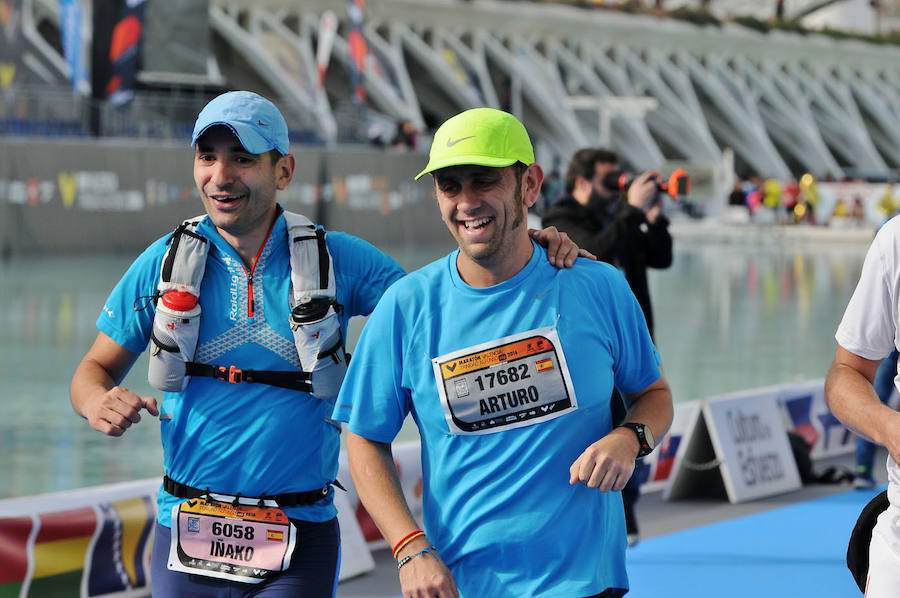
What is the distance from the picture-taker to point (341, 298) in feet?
9.82

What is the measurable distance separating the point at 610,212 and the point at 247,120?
122 inches

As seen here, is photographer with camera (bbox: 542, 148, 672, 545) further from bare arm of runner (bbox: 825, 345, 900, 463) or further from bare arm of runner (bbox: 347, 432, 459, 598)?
bare arm of runner (bbox: 347, 432, 459, 598)

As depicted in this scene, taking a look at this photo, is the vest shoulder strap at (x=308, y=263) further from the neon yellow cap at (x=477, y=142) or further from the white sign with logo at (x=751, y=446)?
the white sign with logo at (x=751, y=446)

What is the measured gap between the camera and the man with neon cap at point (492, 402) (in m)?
2.32

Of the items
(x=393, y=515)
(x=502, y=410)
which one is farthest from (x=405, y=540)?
(x=502, y=410)

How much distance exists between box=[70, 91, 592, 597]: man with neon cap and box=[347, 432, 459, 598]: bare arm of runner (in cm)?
44

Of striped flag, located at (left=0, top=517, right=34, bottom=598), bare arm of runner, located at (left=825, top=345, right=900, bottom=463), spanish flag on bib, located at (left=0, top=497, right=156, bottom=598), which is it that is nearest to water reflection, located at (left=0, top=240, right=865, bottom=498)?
spanish flag on bib, located at (left=0, top=497, right=156, bottom=598)

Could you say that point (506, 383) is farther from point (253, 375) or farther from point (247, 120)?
point (247, 120)

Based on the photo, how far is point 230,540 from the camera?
111 inches

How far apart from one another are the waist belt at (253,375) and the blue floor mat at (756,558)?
294 centimetres

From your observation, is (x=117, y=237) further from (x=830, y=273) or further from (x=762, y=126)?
(x=762, y=126)

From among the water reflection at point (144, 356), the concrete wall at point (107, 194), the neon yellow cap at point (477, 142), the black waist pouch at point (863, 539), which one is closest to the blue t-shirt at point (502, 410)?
the neon yellow cap at point (477, 142)

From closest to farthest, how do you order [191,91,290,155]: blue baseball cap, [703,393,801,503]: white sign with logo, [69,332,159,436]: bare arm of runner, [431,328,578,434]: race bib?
[431,328,578,434]: race bib → [69,332,159,436]: bare arm of runner → [191,91,290,155]: blue baseball cap → [703,393,801,503]: white sign with logo

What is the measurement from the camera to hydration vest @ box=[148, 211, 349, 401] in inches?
109
